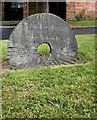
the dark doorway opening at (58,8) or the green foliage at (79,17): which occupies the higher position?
the dark doorway opening at (58,8)

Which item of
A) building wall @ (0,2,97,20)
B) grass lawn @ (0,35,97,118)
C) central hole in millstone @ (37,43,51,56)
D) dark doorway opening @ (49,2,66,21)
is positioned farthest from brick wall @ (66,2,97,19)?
grass lawn @ (0,35,97,118)

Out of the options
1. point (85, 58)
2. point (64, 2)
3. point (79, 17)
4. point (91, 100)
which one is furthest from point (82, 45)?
point (64, 2)

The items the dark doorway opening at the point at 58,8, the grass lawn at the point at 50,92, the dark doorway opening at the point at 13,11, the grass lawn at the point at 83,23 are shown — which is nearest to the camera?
the grass lawn at the point at 50,92

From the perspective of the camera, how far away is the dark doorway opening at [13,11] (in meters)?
13.8

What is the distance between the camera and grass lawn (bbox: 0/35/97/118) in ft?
11.6

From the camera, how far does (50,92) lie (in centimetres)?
390

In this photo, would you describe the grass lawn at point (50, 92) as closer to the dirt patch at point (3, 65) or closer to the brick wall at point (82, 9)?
the dirt patch at point (3, 65)

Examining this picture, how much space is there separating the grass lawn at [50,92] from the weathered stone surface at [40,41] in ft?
0.79

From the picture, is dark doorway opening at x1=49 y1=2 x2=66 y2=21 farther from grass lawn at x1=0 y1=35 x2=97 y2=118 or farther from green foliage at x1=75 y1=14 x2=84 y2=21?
grass lawn at x1=0 y1=35 x2=97 y2=118

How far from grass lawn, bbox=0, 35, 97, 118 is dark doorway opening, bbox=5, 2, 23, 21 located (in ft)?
30.4

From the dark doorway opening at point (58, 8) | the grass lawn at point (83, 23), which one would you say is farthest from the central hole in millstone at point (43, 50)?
the dark doorway opening at point (58, 8)

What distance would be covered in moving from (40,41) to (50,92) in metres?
1.23

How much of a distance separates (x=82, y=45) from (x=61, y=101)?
8.33ft

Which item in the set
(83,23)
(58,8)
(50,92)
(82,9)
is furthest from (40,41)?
(58,8)
